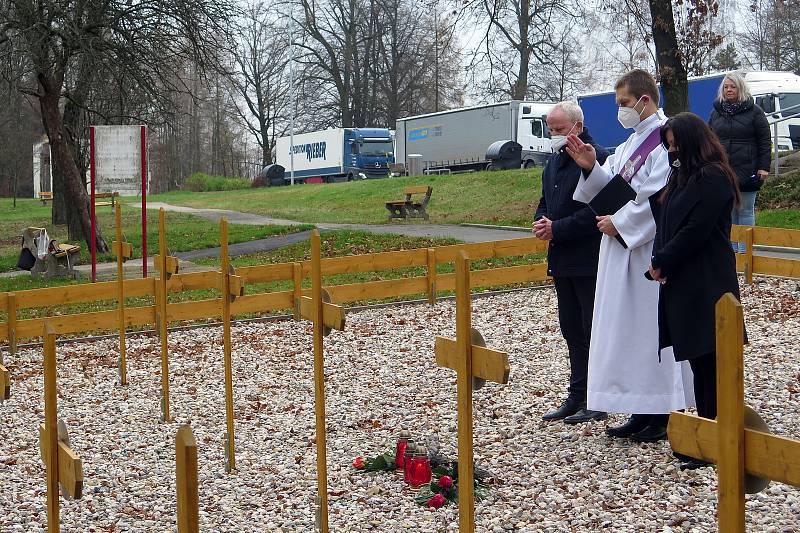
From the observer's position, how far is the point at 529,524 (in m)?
5.22

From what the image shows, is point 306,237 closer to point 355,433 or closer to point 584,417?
point 355,433

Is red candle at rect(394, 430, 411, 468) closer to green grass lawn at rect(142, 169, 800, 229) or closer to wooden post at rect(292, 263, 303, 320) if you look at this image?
wooden post at rect(292, 263, 303, 320)

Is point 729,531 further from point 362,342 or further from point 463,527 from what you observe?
point 362,342

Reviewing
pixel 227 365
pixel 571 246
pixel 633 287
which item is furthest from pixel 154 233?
pixel 633 287

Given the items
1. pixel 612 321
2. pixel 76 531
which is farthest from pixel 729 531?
pixel 76 531

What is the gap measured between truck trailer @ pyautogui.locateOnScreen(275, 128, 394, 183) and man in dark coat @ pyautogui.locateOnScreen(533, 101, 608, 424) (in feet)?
138

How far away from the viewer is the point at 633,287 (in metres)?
6.12

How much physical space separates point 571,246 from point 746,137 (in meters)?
4.88

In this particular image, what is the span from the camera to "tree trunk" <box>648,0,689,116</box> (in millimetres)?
18203

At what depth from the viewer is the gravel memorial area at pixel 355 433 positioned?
17.9ft

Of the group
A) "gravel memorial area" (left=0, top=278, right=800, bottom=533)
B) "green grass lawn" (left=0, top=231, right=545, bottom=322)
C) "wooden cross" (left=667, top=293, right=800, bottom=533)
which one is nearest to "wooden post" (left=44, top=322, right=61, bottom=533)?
"gravel memorial area" (left=0, top=278, right=800, bottom=533)

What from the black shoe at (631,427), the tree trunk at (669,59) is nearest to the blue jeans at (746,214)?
the black shoe at (631,427)

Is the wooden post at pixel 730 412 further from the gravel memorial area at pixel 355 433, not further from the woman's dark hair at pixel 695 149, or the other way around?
the woman's dark hair at pixel 695 149

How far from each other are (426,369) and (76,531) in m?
4.15
